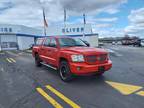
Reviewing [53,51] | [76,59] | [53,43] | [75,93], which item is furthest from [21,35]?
[75,93]

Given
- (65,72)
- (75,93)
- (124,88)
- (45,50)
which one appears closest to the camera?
(75,93)

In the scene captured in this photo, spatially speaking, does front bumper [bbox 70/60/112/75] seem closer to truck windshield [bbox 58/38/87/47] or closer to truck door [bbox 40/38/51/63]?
truck windshield [bbox 58/38/87/47]

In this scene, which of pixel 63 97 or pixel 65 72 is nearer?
pixel 63 97

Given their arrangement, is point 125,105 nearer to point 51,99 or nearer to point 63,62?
point 51,99

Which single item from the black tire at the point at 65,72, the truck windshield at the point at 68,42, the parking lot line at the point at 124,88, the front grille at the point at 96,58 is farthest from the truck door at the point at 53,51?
the parking lot line at the point at 124,88

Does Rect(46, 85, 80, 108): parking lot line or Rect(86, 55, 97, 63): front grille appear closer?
Rect(46, 85, 80, 108): parking lot line

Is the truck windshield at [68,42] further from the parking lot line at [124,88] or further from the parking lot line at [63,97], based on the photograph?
the parking lot line at [124,88]

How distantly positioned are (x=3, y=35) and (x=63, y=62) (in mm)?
37053

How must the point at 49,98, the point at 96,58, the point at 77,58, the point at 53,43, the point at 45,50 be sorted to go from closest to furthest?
the point at 49,98 → the point at 77,58 → the point at 96,58 → the point at 53,43 → the point at 45,50

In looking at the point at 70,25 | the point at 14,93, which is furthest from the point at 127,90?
the point at 70,25

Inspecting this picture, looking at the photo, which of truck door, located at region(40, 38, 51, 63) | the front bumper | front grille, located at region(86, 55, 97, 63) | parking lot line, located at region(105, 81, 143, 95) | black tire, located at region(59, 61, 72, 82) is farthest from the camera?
truck door, located at region(40, 38, 51, 63)

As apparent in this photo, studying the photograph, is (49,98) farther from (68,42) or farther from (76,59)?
(68,42)

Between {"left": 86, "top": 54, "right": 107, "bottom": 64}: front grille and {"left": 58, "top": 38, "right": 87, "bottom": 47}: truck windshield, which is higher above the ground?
{"left": 58, "top": 38, "right": 87, "bottom": 47}: truck windshield

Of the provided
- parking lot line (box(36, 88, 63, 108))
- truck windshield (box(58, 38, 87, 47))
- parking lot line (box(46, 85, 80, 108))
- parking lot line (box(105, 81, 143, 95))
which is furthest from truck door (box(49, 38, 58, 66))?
parking lot line (box(105, 81, 143, 95))
